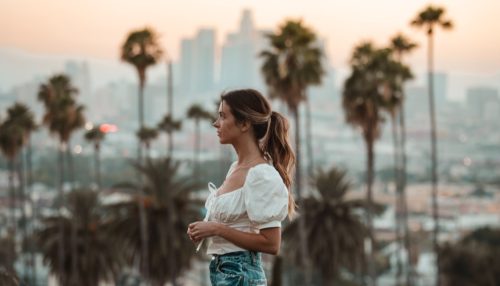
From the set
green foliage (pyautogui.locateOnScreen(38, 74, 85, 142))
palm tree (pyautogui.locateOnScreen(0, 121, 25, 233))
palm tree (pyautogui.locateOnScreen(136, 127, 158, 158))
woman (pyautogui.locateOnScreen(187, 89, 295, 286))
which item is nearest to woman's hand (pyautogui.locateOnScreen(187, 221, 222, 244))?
woman (pyautogui.locateOnScreen(187, 89, 295, 286))

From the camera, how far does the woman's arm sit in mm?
4547

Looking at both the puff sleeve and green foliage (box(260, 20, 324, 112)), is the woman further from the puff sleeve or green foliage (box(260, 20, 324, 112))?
green foliage (box(260, 20, 324, 112))

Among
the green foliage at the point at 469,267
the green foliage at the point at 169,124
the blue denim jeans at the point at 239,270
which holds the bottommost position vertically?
the green foliage at the point at 469,267

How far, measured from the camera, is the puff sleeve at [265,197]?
14.8 ft

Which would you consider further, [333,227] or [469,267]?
[469,267]

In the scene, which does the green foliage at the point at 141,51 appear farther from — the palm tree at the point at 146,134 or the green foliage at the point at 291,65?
the palm tree at the point at 146,134

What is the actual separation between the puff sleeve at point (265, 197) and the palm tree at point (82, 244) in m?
46.1

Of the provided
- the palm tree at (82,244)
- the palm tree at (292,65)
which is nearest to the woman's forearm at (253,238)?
the palm tree at (292,65)

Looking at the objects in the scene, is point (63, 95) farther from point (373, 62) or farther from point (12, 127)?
point (373, 62)

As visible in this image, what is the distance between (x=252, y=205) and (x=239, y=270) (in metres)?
0.29

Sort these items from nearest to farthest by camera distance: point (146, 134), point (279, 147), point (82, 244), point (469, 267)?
1. point (279, 147)
2. point (82, 244)
3. point (469, 267)
4. point (146, 134)

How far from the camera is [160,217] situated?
44.4 metres

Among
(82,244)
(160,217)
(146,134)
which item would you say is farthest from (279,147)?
(146,134)

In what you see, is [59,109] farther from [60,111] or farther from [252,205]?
[252,205]
